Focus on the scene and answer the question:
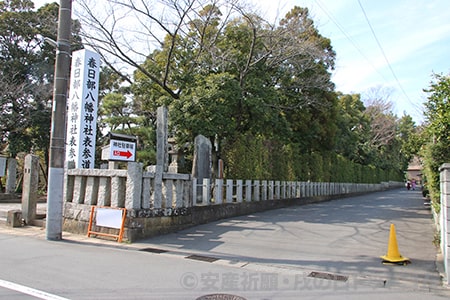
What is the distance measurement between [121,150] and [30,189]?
300 centimetres

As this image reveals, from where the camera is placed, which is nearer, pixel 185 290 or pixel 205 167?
pixel 185 290

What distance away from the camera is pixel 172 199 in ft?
36.3

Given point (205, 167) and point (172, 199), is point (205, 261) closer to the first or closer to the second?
point (172, 199)

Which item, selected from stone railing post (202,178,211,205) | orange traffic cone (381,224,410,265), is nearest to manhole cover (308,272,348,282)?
orange traffic cone (381,224,410,265)

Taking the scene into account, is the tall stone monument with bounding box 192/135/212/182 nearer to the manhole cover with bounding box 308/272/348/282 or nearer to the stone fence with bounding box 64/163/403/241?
the stone fence with bounding box 64/163/403/241

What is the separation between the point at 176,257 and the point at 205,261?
2.40 ft

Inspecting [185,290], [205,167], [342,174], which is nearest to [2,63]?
[205,167]

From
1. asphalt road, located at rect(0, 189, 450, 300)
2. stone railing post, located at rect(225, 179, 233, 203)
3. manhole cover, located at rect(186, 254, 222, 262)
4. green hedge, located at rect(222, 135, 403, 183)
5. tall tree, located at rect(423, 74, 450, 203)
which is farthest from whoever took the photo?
green hedge, located at rect(222, 135, 403, 183)

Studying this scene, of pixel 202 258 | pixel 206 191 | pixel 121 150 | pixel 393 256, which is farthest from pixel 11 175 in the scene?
pixel 393 256

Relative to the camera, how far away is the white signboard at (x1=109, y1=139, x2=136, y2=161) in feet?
37.1

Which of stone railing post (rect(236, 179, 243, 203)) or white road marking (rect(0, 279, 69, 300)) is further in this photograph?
stone railing post (rect(236, 179, 243, 203))

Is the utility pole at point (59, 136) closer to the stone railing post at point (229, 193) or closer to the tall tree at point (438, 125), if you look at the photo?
the stone railing post at point (229, 193)

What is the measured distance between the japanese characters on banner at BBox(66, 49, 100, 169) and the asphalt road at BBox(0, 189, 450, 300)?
261cm

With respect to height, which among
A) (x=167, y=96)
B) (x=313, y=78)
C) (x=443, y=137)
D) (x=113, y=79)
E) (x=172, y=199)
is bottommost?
(x=172, y=199)
